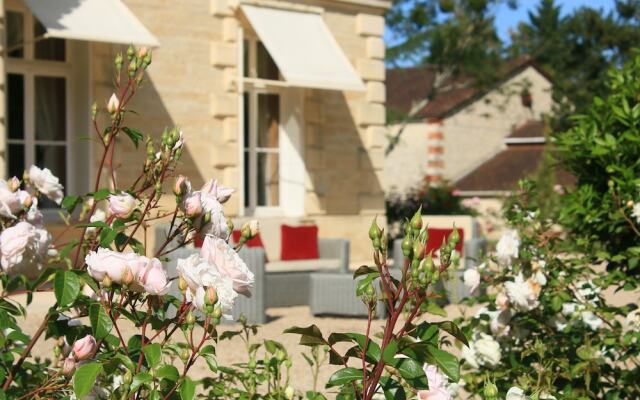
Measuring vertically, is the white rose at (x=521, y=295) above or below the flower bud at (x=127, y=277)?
below

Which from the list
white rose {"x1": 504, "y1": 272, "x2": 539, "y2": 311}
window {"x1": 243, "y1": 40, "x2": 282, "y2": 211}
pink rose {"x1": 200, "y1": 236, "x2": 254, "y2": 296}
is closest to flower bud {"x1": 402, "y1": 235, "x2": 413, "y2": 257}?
pink rose {"x1": 200, "y1": 236, "x2": 254, "y2": 296}

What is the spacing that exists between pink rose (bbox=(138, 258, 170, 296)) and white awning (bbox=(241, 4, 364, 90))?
1018cm

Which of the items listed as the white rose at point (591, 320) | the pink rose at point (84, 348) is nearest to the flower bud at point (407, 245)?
the pink rose at point (84, 348)

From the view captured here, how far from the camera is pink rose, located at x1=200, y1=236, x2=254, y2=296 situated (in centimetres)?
193

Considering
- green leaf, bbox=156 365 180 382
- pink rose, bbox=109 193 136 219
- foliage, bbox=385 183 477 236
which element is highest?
pink rose, bbox=109 193 136 219

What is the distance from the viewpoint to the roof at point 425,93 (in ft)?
110

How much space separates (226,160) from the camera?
1234 cm

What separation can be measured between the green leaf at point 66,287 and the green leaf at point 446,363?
2.37 ft

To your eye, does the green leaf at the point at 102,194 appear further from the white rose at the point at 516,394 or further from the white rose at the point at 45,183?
the white rose at the point at 516,394

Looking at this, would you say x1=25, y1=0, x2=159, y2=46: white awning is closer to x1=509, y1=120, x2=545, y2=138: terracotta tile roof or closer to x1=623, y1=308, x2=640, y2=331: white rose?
x1=623, y1=308, x2=640, y2=331: white rose

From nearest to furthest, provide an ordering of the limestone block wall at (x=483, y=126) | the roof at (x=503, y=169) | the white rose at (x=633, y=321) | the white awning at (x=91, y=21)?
the white rose at (x=633, y=321) < the white awning at (x=91, y=21) < the roof at (x=503, y=169) < the limestone block wall at (x=483, y=126)

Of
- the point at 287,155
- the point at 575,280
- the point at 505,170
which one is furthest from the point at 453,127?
the point at 575,280

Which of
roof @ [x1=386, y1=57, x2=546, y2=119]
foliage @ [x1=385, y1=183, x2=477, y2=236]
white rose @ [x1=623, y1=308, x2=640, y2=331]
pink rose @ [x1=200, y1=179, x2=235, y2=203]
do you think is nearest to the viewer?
pink rose @ [x1=200, y1=179, x2=235, y2=203]

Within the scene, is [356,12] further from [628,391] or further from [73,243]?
[73,243]
